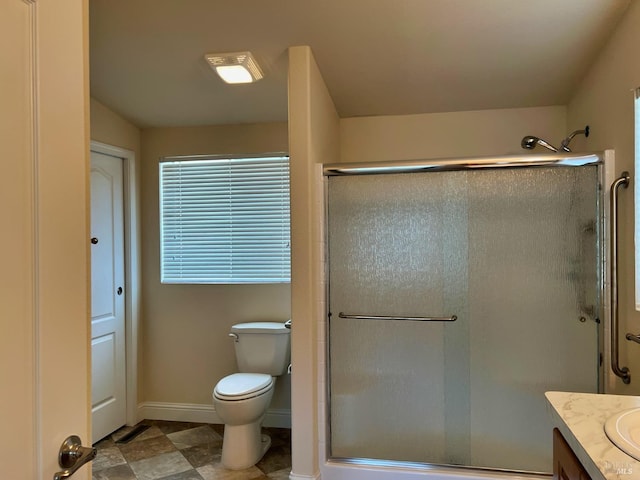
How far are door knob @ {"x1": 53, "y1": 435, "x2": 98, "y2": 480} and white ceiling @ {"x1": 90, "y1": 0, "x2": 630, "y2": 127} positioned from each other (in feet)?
5.69

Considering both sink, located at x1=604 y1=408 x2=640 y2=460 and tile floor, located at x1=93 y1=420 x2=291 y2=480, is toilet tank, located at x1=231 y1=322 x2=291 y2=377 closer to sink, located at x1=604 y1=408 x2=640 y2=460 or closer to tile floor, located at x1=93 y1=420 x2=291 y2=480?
tile floor, located at x1=93 y1=420 x2=291 y2=480

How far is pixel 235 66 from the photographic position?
2.14 meters

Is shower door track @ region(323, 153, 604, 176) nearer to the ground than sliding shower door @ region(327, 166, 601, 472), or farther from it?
farther from it

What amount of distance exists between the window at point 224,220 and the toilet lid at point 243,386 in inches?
25.8

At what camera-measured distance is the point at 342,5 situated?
1.83 metres

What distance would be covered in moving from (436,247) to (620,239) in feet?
2.60

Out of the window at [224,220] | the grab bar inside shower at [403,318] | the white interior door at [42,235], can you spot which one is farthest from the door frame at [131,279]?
the white interior door at [42,235]

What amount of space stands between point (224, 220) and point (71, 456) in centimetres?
230

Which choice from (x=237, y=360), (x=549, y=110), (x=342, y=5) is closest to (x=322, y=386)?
(x=237, y=360)

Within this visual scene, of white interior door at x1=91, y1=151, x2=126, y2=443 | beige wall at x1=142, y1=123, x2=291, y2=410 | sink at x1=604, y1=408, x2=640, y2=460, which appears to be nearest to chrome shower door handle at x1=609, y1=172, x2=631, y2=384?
sink at x1=604, y1=408, x2=640, y2=460

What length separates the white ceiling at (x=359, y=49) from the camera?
1.85 m

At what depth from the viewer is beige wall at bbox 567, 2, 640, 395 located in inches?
68.3

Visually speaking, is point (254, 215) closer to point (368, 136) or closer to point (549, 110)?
point (368, 136)

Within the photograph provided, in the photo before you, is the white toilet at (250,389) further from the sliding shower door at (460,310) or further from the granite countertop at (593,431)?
the granite countertop at (593,431)
